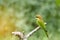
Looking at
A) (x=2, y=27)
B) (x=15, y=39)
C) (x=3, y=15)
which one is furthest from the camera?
(x=3, y=15)

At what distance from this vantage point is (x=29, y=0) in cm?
547

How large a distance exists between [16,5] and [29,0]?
0.24m

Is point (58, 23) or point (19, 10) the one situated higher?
point (19, 10)

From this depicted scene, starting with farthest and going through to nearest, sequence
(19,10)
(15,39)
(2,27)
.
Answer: (19,10)
(2,27)
(15,39)

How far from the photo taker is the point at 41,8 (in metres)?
5.49

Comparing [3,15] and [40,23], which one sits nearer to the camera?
[40,23]

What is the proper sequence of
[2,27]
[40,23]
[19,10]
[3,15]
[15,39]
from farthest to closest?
[19,10]
[3,15]
[2,27]
[15,39]
[40,23]

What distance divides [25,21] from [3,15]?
0.40 metres

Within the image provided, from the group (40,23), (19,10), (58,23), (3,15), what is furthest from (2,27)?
(40,23)

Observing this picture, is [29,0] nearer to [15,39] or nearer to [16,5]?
[16,5]

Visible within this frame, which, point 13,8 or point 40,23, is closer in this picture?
point 40,23

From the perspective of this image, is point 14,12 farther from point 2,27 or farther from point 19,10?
point 2,27

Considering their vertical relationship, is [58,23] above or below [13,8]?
below

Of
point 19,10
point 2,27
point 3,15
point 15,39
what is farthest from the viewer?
point 19,10
